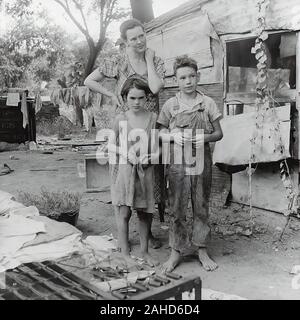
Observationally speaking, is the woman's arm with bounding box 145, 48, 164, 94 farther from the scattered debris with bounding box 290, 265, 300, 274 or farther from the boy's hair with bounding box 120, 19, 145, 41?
the scattered debris with bounding box 290, 265, 300, 274

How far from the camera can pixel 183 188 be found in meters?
3.99

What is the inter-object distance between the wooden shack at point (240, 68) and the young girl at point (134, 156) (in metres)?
1.70

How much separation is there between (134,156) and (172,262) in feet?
3.34

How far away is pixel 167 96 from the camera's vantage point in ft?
24.1

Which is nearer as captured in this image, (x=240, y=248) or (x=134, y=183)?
(x=134, y=183)

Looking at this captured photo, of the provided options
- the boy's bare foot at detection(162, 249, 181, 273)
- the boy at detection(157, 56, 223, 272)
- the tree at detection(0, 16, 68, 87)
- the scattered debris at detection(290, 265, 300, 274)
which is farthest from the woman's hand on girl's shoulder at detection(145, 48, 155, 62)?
the tree at detection(0, 16, 68, 87)

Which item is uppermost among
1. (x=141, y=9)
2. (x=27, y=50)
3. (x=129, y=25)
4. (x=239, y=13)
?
(x=27, y=50)

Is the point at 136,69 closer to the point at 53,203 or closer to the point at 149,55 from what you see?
the point at 149,55

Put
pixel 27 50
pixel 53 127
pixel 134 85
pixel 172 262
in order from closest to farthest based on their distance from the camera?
pixel 134 85, pixel 172 262, pixel 53 127, pixel 27 50

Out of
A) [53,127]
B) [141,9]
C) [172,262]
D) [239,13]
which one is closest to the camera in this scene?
[172,262]

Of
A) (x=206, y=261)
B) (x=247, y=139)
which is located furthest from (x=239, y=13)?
(x=206, y=261)

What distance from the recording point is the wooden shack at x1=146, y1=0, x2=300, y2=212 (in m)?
5.14

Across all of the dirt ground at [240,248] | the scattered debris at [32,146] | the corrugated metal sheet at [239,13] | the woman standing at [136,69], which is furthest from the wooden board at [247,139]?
the scattered debris at [32,146]
